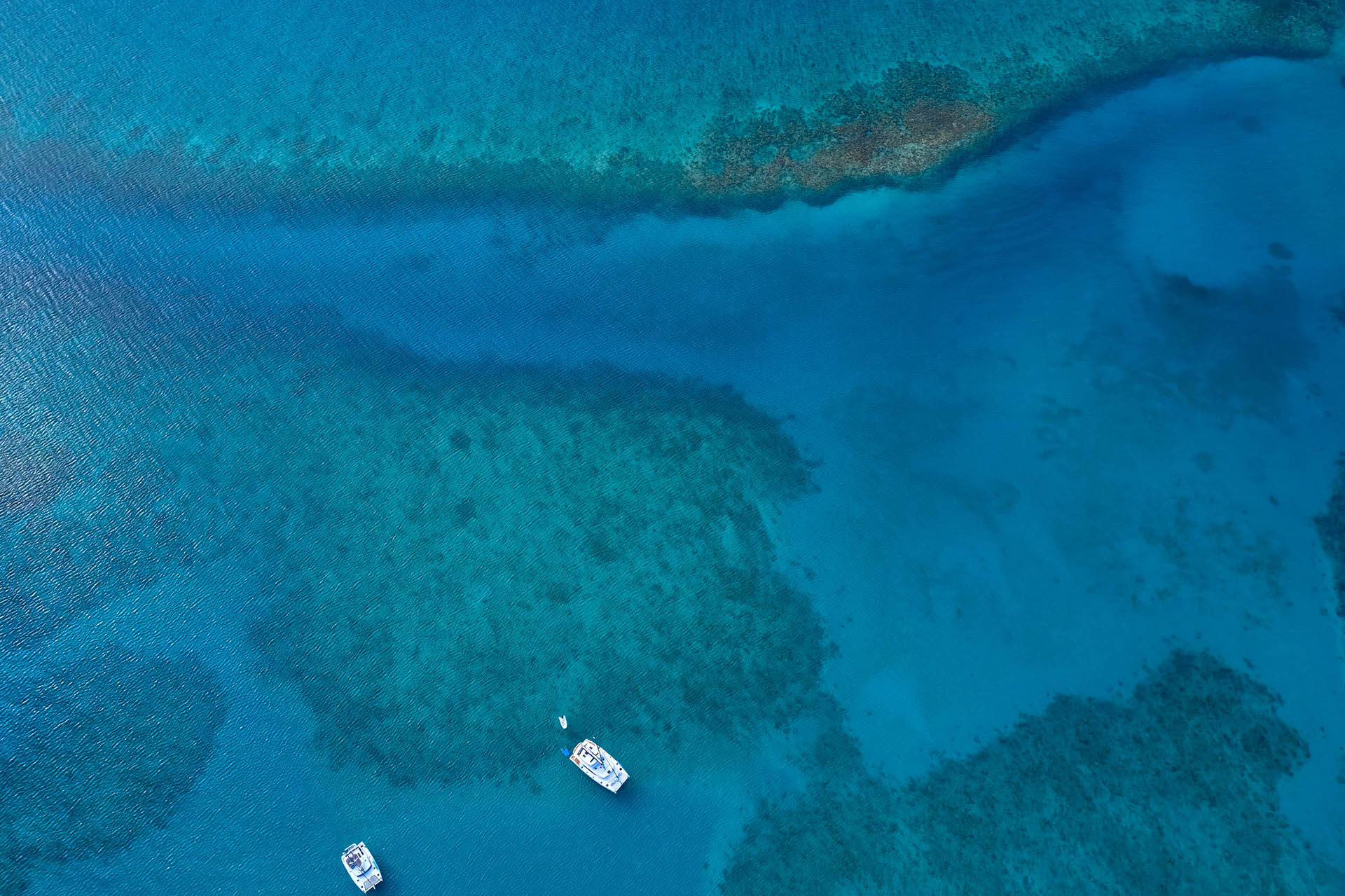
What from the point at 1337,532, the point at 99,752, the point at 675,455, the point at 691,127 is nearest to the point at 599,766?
the point at 675,455

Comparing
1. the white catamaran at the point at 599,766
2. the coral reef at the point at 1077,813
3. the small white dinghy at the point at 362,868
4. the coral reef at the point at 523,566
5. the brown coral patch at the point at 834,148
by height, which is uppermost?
the brown coral patch at the point at 834,148

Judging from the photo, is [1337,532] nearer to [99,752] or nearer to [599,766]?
[599,766]

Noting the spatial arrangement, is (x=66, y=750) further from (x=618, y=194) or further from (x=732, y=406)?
(x=618, y=194)

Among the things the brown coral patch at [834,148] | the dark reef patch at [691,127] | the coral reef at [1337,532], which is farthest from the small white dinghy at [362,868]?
the coral reef at [1337,532]

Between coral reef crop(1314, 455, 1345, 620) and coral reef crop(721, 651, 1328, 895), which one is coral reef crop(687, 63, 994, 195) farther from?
coral reef crop(721, 651, 1328, 895)

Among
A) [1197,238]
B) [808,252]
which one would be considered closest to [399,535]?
[808,252]

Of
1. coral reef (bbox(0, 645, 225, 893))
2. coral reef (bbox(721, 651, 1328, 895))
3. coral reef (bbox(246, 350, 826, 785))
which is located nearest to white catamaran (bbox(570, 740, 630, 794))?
coral reef (bbox(246, 350, 826, 785))

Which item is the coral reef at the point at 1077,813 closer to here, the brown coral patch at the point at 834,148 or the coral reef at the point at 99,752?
the coral reef at the point at 99,752
